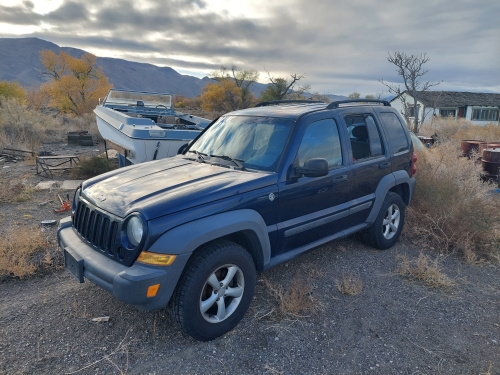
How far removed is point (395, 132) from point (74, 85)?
3804 centimetres

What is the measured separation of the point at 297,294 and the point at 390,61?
16847mm

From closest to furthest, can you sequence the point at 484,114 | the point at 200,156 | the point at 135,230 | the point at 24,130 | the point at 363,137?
the point at 135,230 < the point at 200,156 < the point at 363,137 < the point at 24,130 < the point at 484,114

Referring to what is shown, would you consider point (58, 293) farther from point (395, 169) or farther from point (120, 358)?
point (395, 169)

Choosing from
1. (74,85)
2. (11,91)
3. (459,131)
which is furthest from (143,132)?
(74,85)

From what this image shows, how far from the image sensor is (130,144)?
679 cm

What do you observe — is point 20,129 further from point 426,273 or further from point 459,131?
point 459,131

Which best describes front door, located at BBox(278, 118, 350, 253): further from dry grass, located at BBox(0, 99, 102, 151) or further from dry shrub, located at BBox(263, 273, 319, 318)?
dry grass, located at BBox(0, 99, 102, 151)

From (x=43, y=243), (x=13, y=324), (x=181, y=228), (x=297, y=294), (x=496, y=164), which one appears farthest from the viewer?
(x=496, y=164)

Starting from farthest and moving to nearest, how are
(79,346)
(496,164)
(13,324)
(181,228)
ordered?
(496,164) < (13,324) < (79,346) < (181,228)

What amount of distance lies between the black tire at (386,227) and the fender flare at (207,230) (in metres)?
2.15

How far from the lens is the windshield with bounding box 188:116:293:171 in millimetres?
3633

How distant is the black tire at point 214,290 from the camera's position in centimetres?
282

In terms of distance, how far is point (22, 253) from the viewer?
4.35 meters

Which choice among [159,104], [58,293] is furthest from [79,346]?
[159,104]
